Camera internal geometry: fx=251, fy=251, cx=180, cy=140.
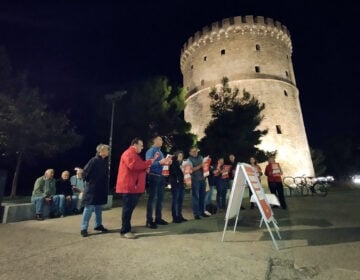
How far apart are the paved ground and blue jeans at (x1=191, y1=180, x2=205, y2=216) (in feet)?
3.97

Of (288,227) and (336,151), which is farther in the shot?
(336,151)

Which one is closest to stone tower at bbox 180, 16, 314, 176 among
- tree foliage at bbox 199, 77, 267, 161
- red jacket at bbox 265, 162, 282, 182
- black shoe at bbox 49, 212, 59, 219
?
tree foliage at bbox 199, 77, 267, 161

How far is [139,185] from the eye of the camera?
4609mm

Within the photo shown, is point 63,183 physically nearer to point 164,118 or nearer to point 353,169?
point 164,118

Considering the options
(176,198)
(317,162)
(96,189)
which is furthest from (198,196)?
(317,162)

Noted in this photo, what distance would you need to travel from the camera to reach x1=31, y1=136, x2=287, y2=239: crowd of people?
4.54 meters

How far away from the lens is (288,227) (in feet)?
15.9

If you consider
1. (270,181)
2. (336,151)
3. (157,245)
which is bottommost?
(157,245)

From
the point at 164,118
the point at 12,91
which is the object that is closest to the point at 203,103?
the point at 164,118

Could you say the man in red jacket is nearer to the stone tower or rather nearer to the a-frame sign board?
the a-frame sign board

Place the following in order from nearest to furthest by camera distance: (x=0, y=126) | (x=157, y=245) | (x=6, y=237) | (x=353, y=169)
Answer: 1. (x=157, y=245)
2. (x=6, y=237)
3. (x=0, y=126)
4. (x=353, y=169)

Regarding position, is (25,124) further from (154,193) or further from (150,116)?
(154,193)

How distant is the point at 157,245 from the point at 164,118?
Result: 15.8 meters

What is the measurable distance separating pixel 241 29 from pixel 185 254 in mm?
26746
